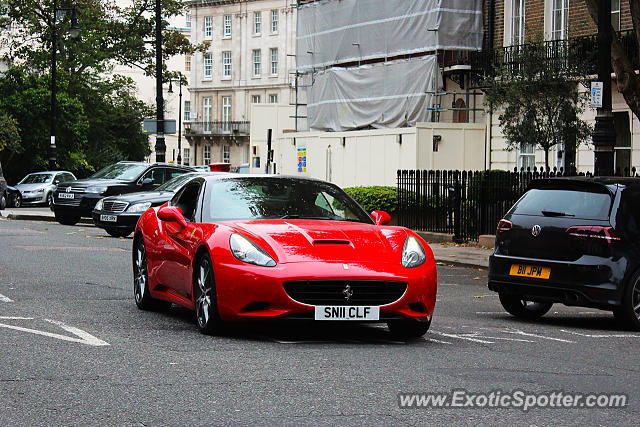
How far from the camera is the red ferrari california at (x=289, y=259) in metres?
9.66

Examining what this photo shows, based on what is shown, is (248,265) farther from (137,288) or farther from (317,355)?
(137,288)

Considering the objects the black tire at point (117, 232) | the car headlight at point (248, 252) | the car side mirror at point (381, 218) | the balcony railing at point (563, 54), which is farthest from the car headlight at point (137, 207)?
the car headlight at point (248, 252)

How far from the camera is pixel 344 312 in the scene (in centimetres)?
967

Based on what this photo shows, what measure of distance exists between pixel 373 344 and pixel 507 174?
15.3m

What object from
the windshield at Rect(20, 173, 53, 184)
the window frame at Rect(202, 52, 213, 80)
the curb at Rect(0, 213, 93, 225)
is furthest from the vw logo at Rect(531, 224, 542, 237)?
the window frame at Rect(202, 52, 213, 80)

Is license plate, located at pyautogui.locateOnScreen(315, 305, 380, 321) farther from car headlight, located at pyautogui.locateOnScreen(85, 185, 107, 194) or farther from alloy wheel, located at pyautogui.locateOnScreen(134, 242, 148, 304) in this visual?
car headlight, located at pyautogui.locateOnScreen(85, 185, 107, 194)

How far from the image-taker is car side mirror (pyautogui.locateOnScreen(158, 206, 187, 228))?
11203 millimetres

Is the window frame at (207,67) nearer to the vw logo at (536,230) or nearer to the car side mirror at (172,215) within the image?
the vw logo at (536,230)

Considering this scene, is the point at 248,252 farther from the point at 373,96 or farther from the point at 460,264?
the point at 373,96

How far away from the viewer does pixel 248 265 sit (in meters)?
9.73

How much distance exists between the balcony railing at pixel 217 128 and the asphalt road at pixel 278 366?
9047 centimetres

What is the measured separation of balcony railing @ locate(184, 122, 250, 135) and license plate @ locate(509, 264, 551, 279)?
9068 cm

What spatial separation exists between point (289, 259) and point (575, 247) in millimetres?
3802

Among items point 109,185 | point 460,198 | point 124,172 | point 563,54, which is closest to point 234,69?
point 124,172
